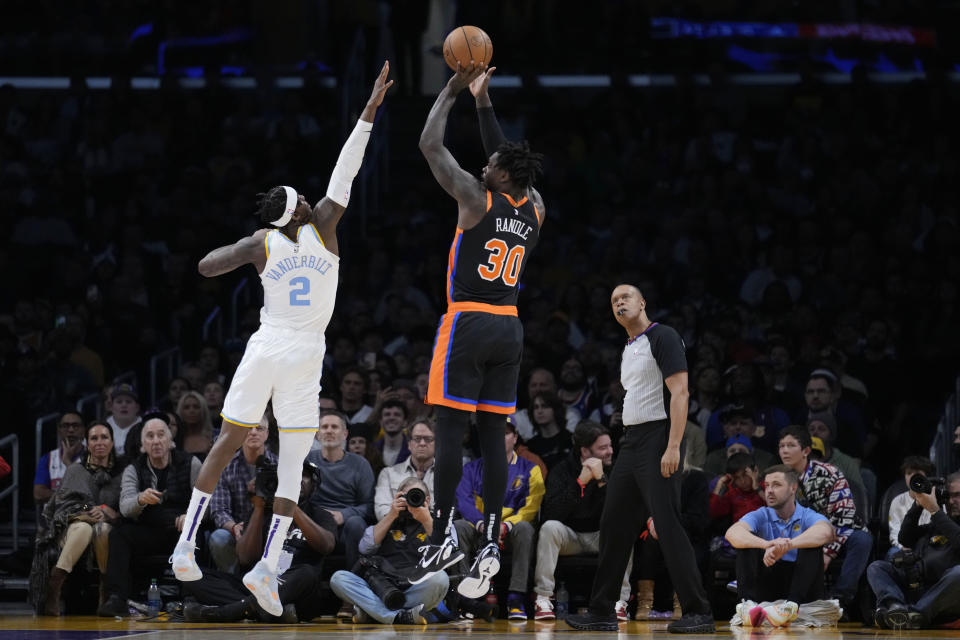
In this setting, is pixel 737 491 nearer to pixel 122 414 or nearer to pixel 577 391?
pixel 577 391

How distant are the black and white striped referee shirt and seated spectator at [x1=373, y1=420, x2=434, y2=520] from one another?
266 centimetres

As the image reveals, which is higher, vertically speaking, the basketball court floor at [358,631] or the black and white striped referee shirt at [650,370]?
the black and white striped referee shirt at [650,370]

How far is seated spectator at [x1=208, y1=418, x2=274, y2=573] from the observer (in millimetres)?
11539

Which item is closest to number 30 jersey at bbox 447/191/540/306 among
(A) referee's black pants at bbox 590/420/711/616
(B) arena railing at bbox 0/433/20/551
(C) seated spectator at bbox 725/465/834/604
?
(A) referee's black pants at bbox 590/420/711/616

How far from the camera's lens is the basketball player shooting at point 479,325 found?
8.34 m

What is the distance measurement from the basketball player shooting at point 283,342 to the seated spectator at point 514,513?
9.64 feet

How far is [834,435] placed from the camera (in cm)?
1254

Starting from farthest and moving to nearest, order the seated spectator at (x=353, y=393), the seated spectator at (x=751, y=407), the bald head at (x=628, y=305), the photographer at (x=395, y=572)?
the seated spectator at (x=353, y=393) → the seated spectator at (x=751, y=407) → the photographer at (x=395, y=572) → the bald head at (x=628, y=305)

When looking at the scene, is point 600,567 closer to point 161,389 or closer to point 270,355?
point 270,355

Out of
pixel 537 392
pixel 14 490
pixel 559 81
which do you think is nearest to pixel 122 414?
pixel 14 490

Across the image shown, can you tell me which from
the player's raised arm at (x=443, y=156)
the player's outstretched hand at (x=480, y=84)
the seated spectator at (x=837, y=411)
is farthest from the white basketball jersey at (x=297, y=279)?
the seated spectator at (x=837, y=411)

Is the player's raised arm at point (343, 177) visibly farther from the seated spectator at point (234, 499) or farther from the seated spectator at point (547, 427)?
the seated spectator at point (547, 427)

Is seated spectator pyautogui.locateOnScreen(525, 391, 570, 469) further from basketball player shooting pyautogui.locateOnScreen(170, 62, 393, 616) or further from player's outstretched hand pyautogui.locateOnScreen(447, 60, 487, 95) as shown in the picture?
player's outstretched hand pyautogui.locateOnScreen(447, 60, 487, 95)

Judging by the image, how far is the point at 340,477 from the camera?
11.9 m
